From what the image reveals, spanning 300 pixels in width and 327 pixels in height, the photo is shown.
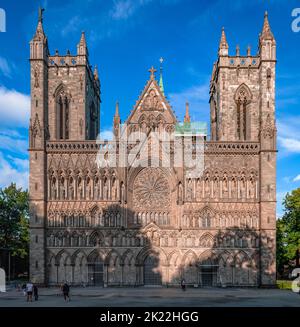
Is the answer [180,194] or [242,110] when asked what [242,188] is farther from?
[242,110]

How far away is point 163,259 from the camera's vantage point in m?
53.3

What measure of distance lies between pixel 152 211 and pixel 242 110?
1520cm

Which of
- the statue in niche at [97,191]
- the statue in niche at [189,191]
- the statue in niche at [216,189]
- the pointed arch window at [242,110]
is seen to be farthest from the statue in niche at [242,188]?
the statue in niche at [97,191]

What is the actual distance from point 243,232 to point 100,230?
1476 centimetres

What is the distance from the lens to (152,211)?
177 ft

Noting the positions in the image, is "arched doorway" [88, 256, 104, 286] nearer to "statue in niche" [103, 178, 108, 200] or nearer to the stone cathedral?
the stone cathedral

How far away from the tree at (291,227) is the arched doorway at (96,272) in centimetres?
2258

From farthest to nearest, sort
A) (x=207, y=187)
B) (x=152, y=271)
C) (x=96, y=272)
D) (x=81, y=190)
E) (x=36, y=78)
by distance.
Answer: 1. (x=36, y=78)
2. (x=207, y=187)
3. (x=81, y=190)
4. (x=152, y=271)
5. (x=96, y=272)

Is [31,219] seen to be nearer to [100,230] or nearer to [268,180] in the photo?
[100,230]

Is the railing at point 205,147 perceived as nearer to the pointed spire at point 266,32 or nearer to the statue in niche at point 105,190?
the statue in niche at point 105,190

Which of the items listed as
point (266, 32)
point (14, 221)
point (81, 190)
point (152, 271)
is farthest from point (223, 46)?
point (14, 221)

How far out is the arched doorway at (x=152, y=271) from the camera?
2095 inches

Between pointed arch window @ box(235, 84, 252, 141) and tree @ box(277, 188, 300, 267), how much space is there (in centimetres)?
1189
